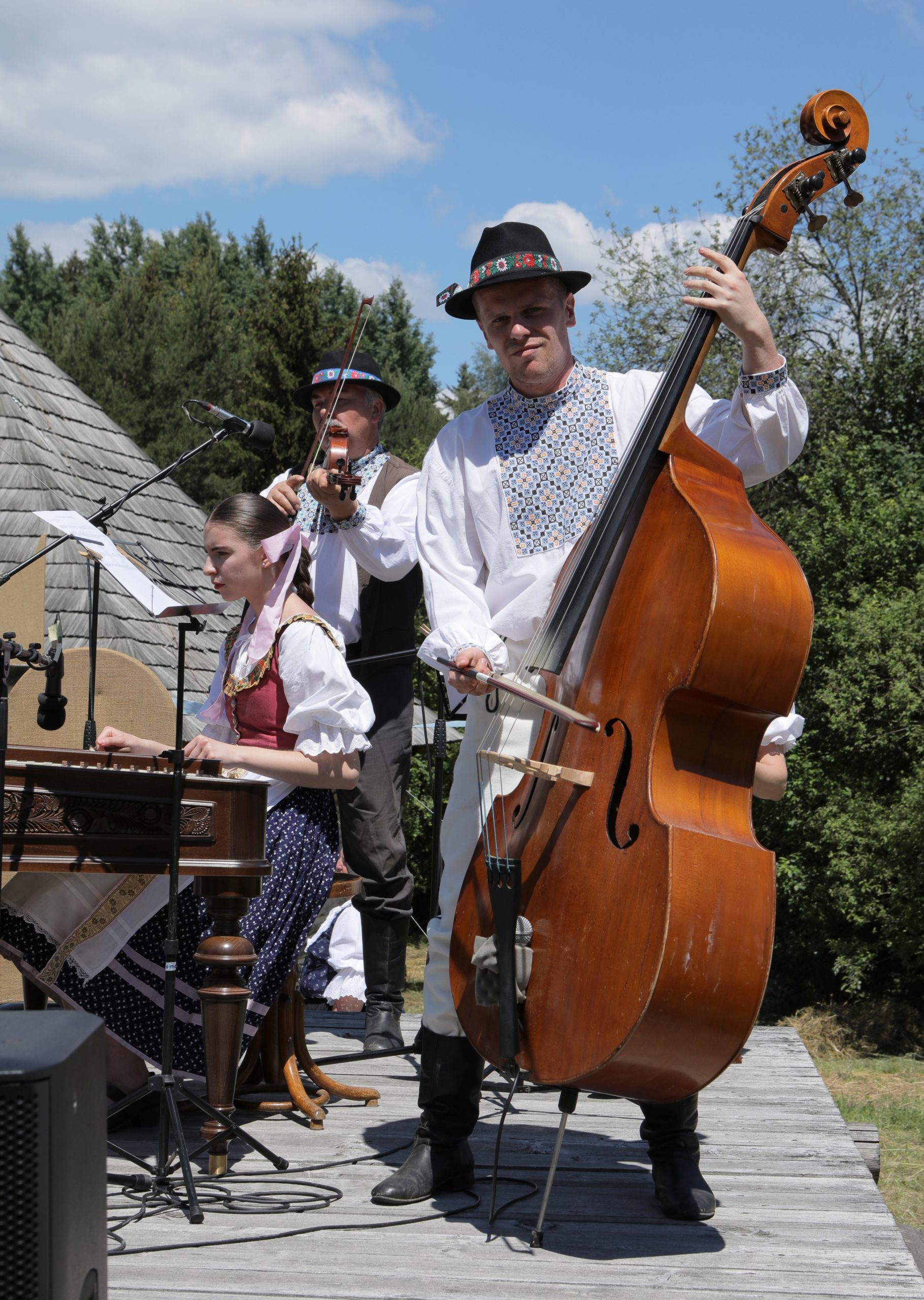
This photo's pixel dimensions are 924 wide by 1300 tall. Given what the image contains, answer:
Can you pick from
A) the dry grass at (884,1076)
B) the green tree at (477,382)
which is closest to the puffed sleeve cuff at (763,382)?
the dry grass at (884,1076)

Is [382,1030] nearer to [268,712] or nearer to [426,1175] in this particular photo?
[268,712]

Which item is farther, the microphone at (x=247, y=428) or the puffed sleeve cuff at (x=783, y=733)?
the microphone at (x=247, y=428)

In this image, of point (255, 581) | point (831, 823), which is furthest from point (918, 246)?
point (255, 581)

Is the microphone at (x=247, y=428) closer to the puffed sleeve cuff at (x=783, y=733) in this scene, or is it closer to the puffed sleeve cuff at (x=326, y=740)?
the puffed sleeve cuff at (x=326, y=740)

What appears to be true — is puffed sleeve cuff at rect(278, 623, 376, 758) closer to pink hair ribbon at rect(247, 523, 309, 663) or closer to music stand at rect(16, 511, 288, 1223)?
pink hair ribbon at rect(247, 523, 309, 663)

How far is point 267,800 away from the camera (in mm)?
3176

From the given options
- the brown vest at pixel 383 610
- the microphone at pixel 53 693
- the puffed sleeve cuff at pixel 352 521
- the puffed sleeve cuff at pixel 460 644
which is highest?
the puffed sleeve cuff at pixel 352 521

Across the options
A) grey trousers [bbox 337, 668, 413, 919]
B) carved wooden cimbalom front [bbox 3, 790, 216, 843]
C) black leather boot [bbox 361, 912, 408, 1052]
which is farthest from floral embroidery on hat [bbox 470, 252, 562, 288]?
black leather boot [bbox 361, 912, 408, 1052]

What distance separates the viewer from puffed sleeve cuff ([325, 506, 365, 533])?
13.0 ft

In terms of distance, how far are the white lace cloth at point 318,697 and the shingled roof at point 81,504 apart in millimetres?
2829

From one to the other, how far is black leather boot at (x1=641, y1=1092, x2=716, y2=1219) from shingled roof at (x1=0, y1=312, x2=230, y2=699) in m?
3.96

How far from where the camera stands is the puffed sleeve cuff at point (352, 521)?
3.95 meters

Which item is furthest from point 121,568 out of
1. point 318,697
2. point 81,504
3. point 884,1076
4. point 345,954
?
point 884,1076

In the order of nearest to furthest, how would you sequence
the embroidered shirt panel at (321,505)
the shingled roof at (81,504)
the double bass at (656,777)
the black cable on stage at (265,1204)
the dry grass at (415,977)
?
the double bass at (656,777), the black cable on stage at (265,1204), the embroidered shirt panel at (321,505), the shingled roof at (81,504), the dry grass at (415,977)
